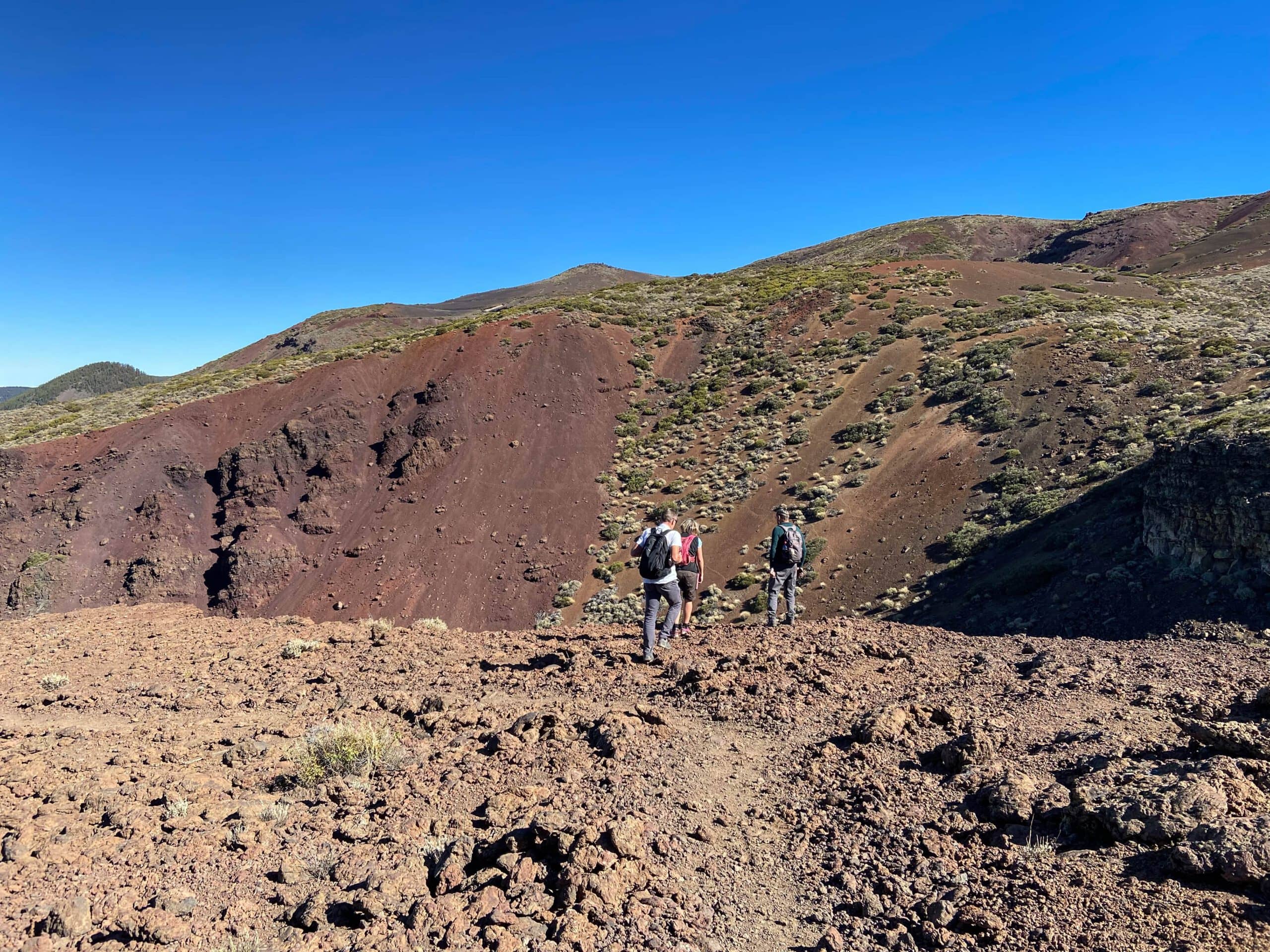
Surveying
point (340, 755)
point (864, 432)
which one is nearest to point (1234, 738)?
point (340, 755)

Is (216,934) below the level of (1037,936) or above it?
below

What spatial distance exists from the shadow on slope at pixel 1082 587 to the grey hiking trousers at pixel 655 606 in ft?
17.5

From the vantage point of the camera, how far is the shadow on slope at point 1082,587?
27.4ft

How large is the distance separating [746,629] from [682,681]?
8.38 feet

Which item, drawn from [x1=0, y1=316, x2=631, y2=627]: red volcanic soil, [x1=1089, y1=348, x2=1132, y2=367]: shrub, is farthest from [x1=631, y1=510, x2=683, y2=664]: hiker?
[x1=1089, y1=348, x2=1132, y2=367]: shrub

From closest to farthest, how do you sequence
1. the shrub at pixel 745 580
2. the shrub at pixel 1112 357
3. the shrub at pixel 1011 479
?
the shrub at pixel 1011 479, the shrub at pixel 745 580, the shrub at pixel 1112 357

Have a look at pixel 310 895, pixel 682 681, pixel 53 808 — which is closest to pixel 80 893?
pixel 310 895

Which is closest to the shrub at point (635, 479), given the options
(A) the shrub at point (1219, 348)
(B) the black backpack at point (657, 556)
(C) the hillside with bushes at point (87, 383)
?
(B) the black backpack at point (657, 556)

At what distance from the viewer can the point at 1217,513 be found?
905cm

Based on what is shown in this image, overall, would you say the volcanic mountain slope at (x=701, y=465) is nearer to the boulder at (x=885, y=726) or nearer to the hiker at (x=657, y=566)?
the boulder at (x=885, y=726)

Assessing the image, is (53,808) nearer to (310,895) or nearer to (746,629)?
(310,895)

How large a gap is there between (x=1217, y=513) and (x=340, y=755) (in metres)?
10.9

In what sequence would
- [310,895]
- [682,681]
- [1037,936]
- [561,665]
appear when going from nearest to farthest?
[1037,936], [310,895], [682,681], [561,665]

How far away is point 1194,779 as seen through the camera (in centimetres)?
368
